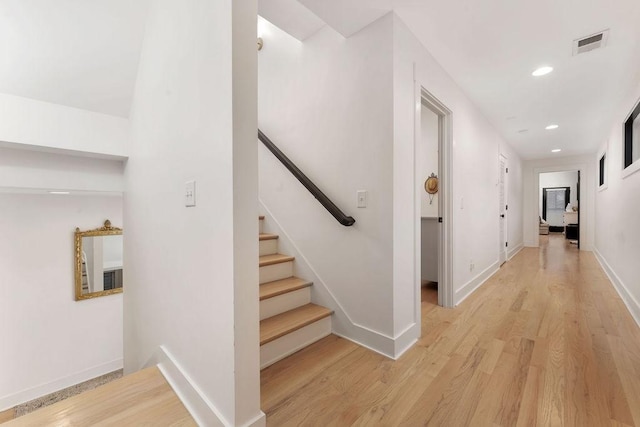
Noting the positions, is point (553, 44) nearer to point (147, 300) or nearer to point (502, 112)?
point (502, 112)

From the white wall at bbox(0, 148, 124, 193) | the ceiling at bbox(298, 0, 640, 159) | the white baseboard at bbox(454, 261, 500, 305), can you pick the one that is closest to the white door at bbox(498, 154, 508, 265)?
the white baseboard at bbox(454, 261, 500, 305)

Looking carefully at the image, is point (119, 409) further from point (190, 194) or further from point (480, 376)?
point (480, 376)

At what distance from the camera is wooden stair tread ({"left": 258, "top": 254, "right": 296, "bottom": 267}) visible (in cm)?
218

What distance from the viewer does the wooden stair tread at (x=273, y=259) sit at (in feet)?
7.15

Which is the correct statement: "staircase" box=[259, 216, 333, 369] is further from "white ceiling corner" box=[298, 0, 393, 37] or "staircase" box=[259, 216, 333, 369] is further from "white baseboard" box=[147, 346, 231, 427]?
"white ceiling corner" box=[298, 0, 393, 37]

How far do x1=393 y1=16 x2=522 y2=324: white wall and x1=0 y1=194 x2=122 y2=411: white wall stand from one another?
13.2ft

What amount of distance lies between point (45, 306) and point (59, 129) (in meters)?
2.66

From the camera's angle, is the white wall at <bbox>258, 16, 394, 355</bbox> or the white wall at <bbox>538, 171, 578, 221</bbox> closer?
the white wall at <bbox>258, 16, 394, 355</bbox>

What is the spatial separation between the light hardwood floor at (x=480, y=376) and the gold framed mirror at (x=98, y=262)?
11.0 feet

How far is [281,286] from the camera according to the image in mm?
2137

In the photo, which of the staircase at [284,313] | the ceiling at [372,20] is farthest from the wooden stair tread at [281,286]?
the ceiling at [372,20]

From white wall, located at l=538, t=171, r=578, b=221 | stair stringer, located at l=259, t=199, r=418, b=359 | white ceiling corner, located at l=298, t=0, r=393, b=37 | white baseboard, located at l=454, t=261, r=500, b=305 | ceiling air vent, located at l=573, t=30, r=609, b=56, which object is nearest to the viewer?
white ceiling corner, located at l=298, t=0, r=393, b=37

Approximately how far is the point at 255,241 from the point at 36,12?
75.1 inches

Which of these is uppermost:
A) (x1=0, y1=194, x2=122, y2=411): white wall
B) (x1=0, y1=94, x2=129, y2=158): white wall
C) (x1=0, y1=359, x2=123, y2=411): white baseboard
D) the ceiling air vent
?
the ceiling air vent
